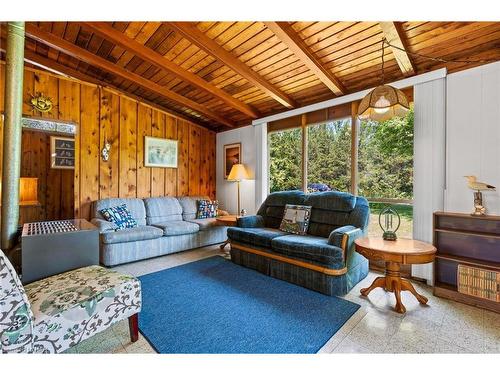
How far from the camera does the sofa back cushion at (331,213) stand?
3.06 m

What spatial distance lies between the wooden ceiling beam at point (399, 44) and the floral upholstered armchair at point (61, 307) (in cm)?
298

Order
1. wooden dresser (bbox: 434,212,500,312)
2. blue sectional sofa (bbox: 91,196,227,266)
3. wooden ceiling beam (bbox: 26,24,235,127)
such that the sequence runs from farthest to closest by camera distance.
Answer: blue sectional sofa (bbox: 91,196,227,266), wooden ceiling beam (bbox: 26,24,235,127), wooden dresser (bbox: 434,212,500,312)

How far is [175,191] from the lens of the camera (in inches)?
201

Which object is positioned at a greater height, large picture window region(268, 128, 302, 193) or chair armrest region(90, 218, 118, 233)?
large picture window region(268, 128, 302, 193)

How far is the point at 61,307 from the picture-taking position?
1.40 m

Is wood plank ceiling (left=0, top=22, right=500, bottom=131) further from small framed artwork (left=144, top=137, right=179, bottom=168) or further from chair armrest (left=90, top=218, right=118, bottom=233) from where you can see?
chair armrest (left=90, top=218, right=118, bottom=233)

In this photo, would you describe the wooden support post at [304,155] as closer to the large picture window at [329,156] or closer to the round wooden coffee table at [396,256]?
the large picture window at [329,156]

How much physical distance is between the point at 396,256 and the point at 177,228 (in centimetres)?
308

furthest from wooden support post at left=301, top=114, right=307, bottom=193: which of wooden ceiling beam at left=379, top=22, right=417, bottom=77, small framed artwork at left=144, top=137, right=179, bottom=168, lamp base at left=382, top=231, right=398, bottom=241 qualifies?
small framed artwork at left=144, top=137, right=179, bottom=168

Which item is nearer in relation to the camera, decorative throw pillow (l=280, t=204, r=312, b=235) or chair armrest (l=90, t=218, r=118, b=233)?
decorative throw pillow (l=280, t=204, r=312, b=235)

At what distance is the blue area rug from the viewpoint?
1.70 metres

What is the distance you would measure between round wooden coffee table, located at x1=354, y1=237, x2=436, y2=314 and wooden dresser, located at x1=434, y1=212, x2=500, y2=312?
37 cm

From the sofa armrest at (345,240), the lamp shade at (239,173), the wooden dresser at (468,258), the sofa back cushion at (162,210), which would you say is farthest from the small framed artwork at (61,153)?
the wooden dresser at (468,258)
